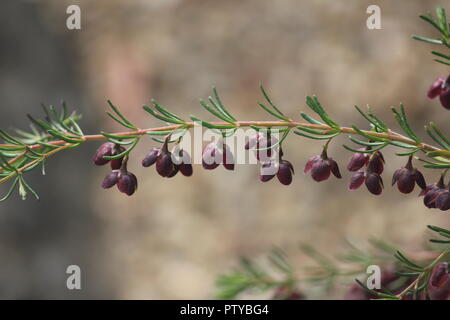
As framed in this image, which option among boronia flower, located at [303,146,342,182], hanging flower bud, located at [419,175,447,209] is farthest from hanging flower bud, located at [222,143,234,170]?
hanging flower bud, located at [419,175,447,209]

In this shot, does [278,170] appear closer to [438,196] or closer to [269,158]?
[269,158]

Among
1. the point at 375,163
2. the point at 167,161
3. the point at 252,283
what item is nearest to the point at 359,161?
the point at 375,163

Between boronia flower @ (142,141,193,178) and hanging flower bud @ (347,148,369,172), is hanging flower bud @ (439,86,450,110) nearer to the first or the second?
hanging flower bud @ (347,148,369,172)

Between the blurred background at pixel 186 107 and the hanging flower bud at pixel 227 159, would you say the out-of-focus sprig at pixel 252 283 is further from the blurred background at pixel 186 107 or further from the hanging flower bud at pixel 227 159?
the blurred background at pixel 186 107

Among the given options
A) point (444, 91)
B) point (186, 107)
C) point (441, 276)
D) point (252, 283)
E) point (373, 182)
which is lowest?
point (252, 283)
